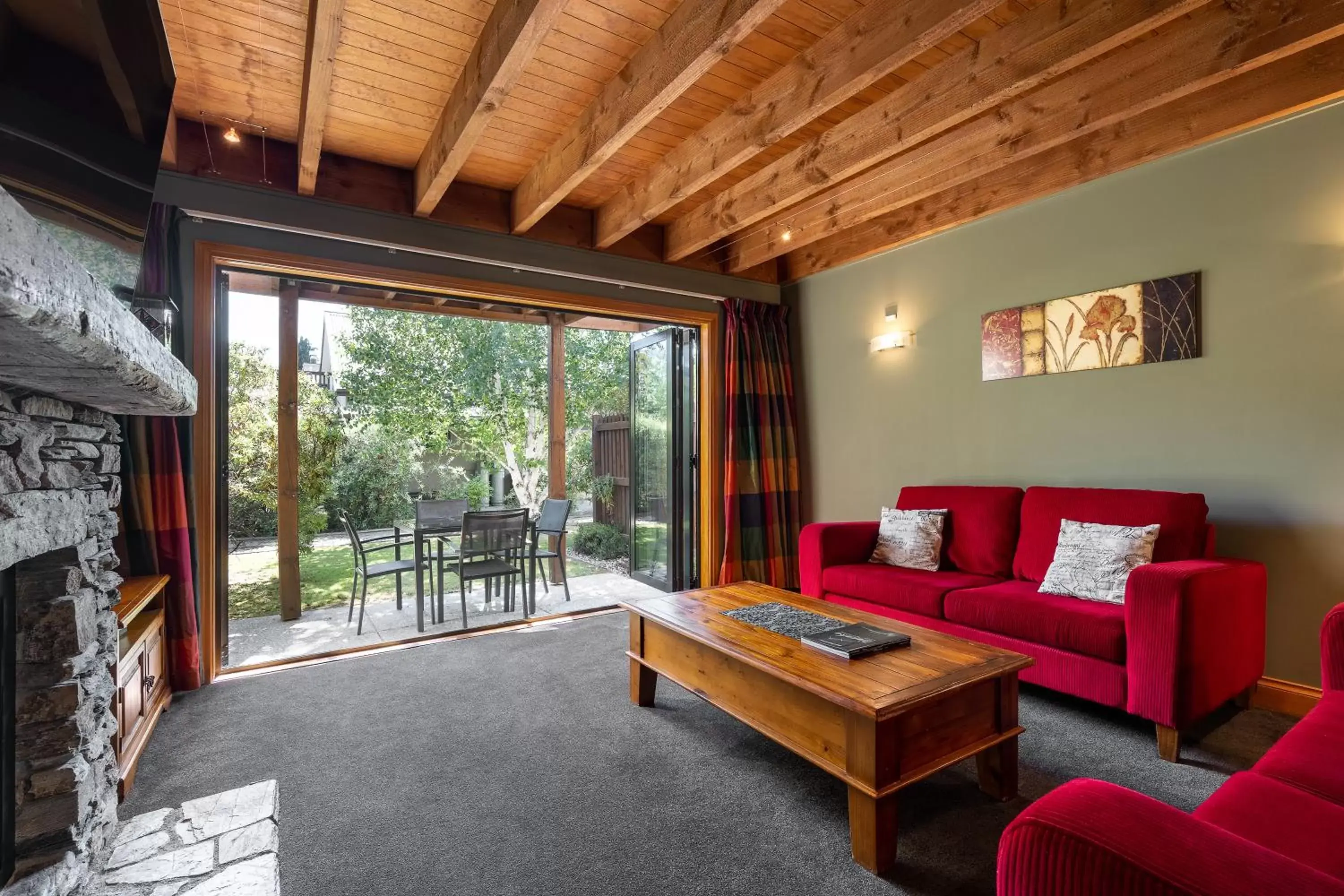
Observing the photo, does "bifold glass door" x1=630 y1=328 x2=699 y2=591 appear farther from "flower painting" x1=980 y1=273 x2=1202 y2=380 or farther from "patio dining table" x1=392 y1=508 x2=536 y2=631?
"flower painting" x1=980 y1=273 x2=1202 y2=380

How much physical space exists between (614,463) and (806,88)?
420cm

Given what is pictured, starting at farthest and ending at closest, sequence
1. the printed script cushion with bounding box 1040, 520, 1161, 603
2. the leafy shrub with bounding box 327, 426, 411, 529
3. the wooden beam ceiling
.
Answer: the leafy shrub with bounding box 327, 426, 411, 529 < the printed script cushion with bounding box 1040, 520, 1161, 603 < the wooden beam ceiling

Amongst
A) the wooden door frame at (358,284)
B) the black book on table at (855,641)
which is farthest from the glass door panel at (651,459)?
the black book on table at (855,641)

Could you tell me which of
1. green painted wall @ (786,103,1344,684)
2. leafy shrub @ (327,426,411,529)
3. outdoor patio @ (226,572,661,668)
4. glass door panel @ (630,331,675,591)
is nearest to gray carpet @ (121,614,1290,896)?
outdoor patio @ (226,572,661,668)

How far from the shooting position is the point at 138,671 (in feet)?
7.43

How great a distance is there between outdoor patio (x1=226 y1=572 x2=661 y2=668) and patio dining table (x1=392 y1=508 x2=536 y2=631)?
0.09 metres

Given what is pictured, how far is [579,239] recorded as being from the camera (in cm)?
404

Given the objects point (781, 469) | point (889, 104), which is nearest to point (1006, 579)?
point (781, 469)

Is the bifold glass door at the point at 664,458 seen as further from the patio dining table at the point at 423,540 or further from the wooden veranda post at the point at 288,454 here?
the wooden veranda post at the point at 288,454

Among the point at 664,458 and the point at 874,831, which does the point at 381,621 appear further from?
the point at 874,831

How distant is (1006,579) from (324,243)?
3.92 m

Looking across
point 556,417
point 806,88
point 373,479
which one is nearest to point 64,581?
point 806,88

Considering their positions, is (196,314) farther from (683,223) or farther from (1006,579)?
(1006,579)

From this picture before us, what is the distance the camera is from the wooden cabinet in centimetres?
204
